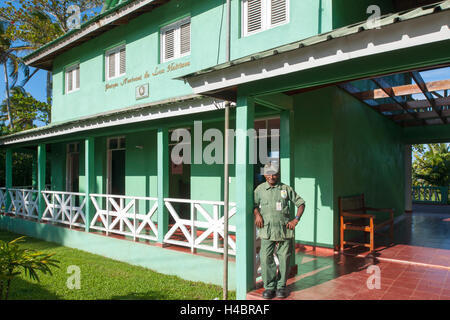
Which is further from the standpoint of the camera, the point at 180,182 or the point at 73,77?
the point at 73,77

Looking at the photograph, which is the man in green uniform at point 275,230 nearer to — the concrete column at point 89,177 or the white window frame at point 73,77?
the concrete column at point 89,177

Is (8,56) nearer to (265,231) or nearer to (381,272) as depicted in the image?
(265,231)

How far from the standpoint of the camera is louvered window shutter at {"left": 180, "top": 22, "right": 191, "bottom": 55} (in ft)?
29.2

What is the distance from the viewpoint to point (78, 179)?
13.3 metres

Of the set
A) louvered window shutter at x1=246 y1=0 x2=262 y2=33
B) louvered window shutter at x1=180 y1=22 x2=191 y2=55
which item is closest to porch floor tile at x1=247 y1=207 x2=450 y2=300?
louvered window shutter at x1=246 y1=0 x2=262 y2=33

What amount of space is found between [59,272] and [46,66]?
411 inches

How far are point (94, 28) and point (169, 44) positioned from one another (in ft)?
10.1

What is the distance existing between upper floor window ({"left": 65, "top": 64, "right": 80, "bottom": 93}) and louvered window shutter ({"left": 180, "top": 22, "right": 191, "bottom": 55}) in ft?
17.7

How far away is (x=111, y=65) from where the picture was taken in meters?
11.1

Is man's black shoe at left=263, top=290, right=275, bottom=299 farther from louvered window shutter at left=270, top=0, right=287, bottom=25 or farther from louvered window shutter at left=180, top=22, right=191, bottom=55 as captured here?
louvered window shutter at left=180, top=22, right=191, bottom=55

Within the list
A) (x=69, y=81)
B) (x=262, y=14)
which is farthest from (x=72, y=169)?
(x=262, y=14)
